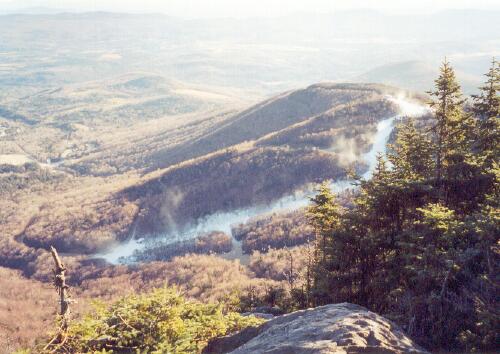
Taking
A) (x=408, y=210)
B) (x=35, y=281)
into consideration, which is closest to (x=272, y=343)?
(x=408, y=210)

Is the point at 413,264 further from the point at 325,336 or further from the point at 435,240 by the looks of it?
the point at 325,336

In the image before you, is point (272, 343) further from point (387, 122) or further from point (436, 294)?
point (387, 122)

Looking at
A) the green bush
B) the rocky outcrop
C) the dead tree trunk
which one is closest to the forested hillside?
the green bush

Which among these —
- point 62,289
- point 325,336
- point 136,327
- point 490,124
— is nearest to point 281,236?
point 490,124

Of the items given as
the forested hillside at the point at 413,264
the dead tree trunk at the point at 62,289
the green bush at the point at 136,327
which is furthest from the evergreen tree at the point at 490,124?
the dead tree trunk at the point at 62,289

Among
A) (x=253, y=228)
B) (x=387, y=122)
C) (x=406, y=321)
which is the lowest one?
(x=253, y=228)

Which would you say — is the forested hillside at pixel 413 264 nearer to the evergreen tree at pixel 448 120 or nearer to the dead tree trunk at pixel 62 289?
the evergreen tree at pixel 448 120
